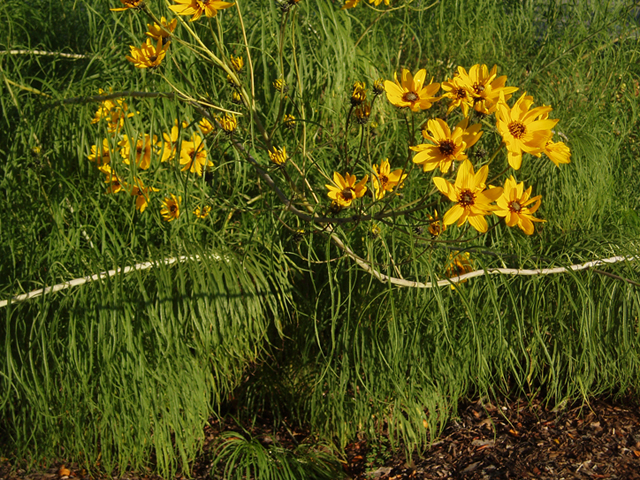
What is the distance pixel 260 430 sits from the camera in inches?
99.7

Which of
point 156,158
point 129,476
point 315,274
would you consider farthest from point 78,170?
point 129,476

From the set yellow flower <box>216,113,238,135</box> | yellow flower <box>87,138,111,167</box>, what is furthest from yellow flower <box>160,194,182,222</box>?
yellow flower <box>216,113,238,135</box>

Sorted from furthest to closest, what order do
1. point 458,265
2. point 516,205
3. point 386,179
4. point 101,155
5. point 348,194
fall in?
1. point 101,155
2. point 458,265
3. point 386,179
4. point 348,194
5. point 516,205

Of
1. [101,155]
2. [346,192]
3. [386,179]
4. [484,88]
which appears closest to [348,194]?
[346,192]

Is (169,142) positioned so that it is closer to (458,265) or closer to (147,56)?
(147,56)

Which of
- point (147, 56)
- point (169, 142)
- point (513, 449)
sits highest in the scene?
point (147, 56)

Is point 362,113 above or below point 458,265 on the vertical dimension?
above

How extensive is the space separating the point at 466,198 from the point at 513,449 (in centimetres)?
144

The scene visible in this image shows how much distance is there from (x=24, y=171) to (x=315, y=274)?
1227 millimetres

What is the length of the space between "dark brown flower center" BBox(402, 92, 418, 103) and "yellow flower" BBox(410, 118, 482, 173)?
10 cm

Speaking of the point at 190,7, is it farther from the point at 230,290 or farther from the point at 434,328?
the point at 434,328

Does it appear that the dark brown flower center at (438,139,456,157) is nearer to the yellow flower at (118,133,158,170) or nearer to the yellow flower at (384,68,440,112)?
the yellow flower at (384,68,440,112)

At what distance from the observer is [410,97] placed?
131 centimetres

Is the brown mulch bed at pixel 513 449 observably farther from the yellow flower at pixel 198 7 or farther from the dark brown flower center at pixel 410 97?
the yellow flower at pixel 198 7
